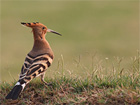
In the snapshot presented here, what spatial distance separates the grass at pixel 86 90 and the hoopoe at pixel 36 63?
0.64 feet

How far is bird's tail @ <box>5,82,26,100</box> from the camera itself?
20.1ft

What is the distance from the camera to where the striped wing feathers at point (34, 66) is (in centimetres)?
643

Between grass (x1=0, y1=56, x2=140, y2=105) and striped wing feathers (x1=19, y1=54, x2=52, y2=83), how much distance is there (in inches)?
11.5

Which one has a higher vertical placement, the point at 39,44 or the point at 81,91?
the point at 39,44

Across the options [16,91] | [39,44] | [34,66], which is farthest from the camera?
[39,44]

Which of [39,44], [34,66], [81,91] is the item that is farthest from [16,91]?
[39,44]

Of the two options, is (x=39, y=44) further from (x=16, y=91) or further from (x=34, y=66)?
(x=16, y=91)

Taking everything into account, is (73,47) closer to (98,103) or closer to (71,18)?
(71,18)

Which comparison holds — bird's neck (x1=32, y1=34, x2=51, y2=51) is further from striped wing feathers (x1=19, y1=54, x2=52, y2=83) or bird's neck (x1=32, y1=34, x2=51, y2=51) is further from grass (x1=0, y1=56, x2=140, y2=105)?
grass (x1=0, y1=56, x2=140, y2=105)

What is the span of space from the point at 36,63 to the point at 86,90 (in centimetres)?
104

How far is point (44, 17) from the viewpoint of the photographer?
939 inches

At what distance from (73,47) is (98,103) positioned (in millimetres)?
13269

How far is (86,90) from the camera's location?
249 inches

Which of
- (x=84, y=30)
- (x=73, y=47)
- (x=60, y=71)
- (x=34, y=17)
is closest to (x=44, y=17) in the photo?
(x=34, y=17)
